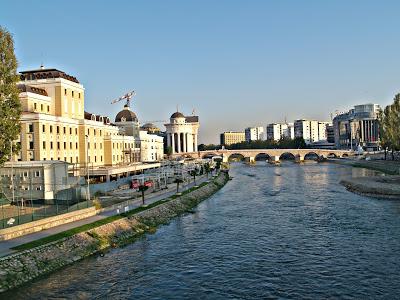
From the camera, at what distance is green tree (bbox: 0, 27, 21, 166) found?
43.1 meters

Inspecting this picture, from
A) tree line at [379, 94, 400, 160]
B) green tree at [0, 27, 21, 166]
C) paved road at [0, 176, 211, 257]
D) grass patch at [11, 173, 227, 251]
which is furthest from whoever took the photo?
tree line at [379, 94, 400, 160]

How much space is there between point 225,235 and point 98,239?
45.5 feet

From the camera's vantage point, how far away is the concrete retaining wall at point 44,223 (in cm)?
3566

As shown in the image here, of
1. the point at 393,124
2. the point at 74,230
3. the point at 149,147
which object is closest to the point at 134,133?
the point at 149,147

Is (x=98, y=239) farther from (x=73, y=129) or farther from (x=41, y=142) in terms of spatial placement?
(x=73, y=129)

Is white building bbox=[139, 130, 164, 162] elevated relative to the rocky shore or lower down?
elevated

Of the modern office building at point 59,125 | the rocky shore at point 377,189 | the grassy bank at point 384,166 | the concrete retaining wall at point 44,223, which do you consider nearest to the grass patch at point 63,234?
the concrete retaining wall at point 44,223

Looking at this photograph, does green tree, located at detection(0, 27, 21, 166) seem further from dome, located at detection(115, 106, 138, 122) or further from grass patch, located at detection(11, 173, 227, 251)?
dome, located at detection(115, 106, 138, 122)

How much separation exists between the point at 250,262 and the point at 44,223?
21130 millimetres

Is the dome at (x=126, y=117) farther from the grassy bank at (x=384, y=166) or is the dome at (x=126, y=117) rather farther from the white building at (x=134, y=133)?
the grassy bank at (x=384, y=166)

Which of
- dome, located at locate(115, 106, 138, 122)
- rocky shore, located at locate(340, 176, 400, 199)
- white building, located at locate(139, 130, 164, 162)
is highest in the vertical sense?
dome, located at locate(115, 106, 138, 122)

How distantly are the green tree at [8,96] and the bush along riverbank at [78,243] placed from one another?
13.1 metres

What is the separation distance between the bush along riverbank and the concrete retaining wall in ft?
10.6

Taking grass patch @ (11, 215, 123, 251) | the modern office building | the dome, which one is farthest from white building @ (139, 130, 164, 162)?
grass patch @ (11, 215, 123, 251)
